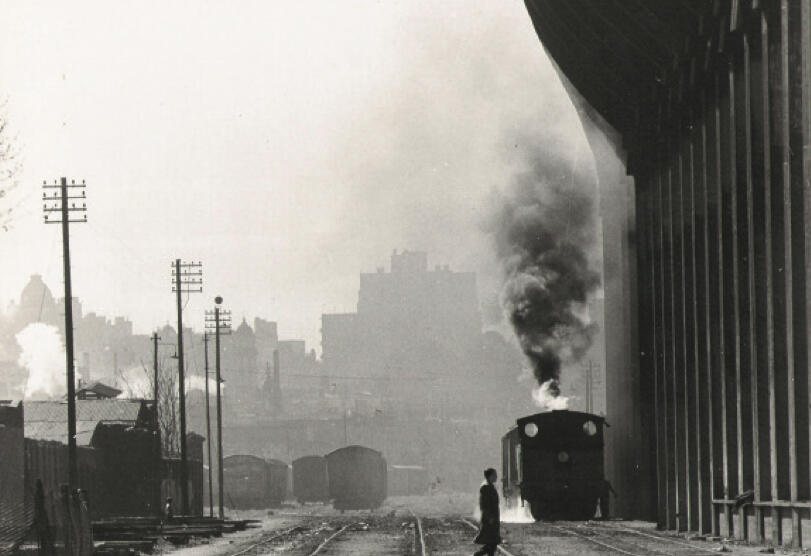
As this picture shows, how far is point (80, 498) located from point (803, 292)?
550 inches

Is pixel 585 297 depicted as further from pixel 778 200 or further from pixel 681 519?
pixel 778 200

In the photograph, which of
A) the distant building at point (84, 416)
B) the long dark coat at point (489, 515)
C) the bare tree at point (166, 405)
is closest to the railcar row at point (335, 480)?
the bare tree at point (166, 405)

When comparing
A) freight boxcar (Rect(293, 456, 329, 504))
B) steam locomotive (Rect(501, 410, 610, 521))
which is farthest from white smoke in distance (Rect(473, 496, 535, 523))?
freight boxcar (Rect(293, 456, 329, 504))

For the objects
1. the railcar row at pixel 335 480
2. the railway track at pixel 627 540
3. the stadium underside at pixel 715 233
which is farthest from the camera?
the railcar row at pixel 335 480

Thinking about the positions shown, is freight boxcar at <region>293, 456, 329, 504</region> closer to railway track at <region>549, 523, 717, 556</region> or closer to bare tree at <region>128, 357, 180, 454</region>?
bare tree at <region>128, 357, 180, 454</region>

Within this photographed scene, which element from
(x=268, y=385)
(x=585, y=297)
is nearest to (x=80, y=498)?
(x=585, y=297)

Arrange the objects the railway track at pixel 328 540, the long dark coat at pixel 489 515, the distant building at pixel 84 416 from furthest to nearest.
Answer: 1. the distant building at pixel 84 416
2. the railway track at pixel 328 540
3. the long dark coat at pixel 489 515

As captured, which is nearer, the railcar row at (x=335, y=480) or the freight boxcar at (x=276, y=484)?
the railcar row at (x=335, y=480)

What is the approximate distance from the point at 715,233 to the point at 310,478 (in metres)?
78.0

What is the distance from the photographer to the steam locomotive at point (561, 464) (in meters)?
44.8

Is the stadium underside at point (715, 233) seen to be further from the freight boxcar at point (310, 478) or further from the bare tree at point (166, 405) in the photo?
the freight boxcar at point (310, 478)

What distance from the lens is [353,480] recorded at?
324ft

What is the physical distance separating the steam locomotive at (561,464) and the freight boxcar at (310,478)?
66.2 metres

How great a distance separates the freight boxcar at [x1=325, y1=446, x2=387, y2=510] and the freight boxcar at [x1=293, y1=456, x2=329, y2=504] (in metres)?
10.8
